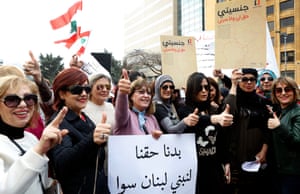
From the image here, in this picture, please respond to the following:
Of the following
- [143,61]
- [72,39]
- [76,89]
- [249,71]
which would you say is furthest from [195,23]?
[76,89]

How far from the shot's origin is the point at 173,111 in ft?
12.7

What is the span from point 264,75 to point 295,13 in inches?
1681

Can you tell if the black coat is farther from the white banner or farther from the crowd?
the white banner

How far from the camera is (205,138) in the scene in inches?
143

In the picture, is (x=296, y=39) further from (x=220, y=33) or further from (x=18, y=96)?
(x=18, y=96)

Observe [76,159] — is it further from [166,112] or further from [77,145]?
[166,112]

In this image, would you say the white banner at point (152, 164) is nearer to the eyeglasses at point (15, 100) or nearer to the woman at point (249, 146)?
the woman at point (249, 146)

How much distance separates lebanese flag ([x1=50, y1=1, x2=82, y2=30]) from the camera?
15.5 ft

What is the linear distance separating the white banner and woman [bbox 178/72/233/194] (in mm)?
115

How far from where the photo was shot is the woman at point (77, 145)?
2350 millimetres

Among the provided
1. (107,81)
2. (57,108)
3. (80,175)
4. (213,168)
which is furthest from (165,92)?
(80,175)

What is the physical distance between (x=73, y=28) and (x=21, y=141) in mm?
3147

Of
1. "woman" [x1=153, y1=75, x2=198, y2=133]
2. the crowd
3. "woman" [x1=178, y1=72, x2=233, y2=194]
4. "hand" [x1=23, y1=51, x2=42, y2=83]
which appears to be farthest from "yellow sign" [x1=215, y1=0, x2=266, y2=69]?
"hand" [x1=23, y1=51, x2=42, y2=83]

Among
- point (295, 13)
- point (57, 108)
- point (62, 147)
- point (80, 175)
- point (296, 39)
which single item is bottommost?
point (80, 175)
